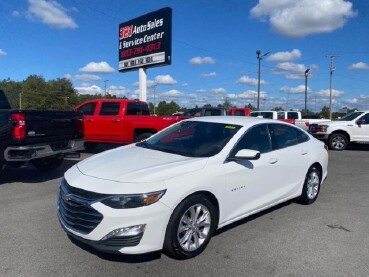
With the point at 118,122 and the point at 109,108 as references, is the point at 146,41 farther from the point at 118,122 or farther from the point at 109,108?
the point at 118,122

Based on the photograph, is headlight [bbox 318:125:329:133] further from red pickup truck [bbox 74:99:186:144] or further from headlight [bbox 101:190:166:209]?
headlight [bbox 101:190:166:209]

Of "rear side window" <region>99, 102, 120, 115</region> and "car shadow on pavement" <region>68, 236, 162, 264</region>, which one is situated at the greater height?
"rear side window" <region>99, 102, 120, 115</region>

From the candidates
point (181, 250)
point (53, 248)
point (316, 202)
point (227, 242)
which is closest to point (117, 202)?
point (181, 250)

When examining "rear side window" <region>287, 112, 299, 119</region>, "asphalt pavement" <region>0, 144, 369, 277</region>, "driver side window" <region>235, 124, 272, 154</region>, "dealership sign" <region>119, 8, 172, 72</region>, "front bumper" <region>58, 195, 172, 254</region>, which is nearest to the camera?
"front bumper" <region>58, 195, 172, 254</region>

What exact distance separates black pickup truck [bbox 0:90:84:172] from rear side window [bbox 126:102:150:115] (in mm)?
4172

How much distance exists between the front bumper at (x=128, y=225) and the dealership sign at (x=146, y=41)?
Result: 16454 mm

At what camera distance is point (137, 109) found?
13.2m

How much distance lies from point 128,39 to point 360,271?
1960cm

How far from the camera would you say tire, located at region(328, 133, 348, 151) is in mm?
15672

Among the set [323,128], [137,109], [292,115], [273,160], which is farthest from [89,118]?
[292,115]

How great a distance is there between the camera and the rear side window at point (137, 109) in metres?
12.8

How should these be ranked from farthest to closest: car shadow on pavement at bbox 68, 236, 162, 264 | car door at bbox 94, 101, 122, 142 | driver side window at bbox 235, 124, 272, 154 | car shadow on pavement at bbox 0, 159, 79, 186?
1. car door at bbox 94, 101, 122, 142
2. car shadow on pavement at bbox 0, 159, 79, 186
3. driver side window at bbox 235, 124, 272, 154
4. car shadow on pavement at bbox 68, 236, 162, 264

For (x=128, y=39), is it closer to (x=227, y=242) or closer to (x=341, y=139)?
(x=341, y=139)

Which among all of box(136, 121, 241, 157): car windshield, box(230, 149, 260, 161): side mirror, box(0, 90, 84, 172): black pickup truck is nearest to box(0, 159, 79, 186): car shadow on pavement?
box(0, 90, 84, 172): black pickup truck
